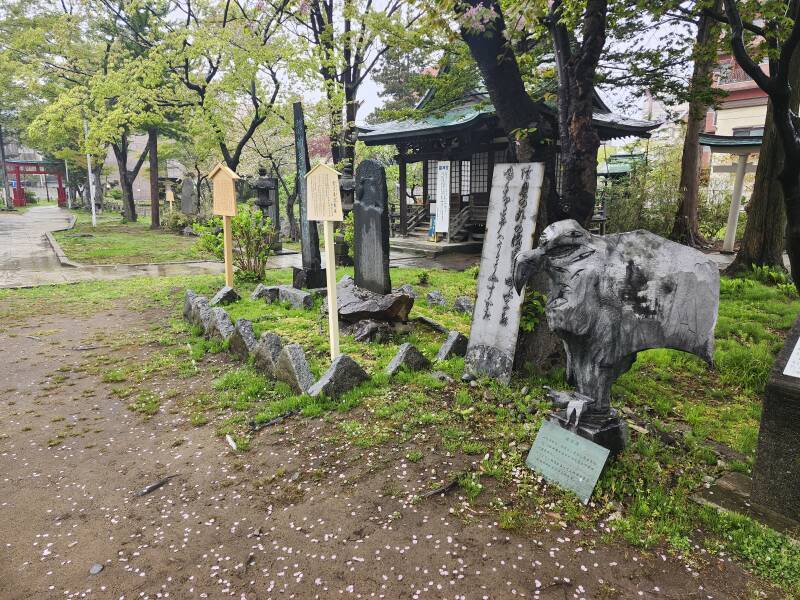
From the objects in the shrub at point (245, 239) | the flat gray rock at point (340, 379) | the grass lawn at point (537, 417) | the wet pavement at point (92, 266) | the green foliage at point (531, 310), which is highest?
the shrub at point (245, 239)

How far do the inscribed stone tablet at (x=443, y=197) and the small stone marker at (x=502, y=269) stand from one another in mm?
10865

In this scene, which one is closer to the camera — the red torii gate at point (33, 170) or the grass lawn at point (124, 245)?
the grass lawn at point (124, 245)

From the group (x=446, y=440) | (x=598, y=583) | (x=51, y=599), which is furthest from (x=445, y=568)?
(x=51, y=599)

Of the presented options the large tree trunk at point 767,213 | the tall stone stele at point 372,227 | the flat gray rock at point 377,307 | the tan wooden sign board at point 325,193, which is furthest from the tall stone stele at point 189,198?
the large tree trunk at point 767,213

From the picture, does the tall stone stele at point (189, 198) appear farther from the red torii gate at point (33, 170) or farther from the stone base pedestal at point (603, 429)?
the stone base pedestal at point (603, 429)

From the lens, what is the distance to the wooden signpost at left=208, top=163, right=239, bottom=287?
8172 mm

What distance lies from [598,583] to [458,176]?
55.7 ft

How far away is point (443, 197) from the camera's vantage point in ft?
51.4

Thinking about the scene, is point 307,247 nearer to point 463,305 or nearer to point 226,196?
point 226,196

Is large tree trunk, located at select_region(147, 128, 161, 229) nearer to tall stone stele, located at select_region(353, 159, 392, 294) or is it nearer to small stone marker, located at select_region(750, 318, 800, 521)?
tall stone stele, located at select_region(353, 159, 392, 294)

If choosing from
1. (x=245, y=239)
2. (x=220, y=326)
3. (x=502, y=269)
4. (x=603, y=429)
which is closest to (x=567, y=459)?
(x=603, y=429)

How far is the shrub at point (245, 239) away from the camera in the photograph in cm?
973

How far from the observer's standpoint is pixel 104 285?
35.6 ft

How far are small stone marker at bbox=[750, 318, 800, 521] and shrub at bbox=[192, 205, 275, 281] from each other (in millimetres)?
8693
